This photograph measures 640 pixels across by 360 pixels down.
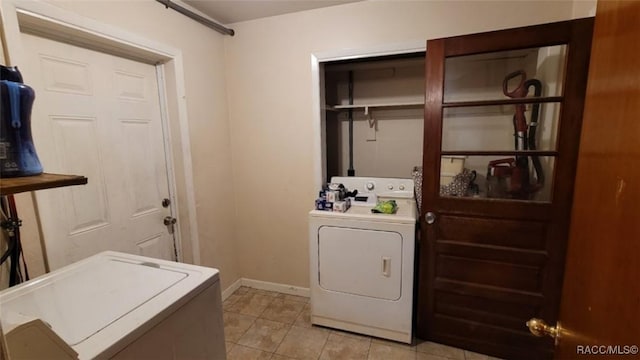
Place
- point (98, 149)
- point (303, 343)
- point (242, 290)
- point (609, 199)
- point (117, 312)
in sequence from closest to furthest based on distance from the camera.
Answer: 1. point (609, 199)
2. point (117, 312)
3. point (98, 149)
4. point (303, 343)
5. point (242, 290)

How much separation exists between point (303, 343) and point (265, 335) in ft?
1.02

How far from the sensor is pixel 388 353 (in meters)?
1.98

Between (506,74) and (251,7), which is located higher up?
(251,7)

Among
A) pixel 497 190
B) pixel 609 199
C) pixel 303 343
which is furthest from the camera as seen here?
pixel 303 343

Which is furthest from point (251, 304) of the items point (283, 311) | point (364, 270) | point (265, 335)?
point (364, 270)

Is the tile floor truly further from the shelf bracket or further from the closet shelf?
the closet shelf

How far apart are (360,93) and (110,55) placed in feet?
6.41

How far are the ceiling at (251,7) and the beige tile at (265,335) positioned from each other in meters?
2.51

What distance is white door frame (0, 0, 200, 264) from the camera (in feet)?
4.08

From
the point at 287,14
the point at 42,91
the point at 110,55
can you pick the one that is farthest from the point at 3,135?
the point at 287,14

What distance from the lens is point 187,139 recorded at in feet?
7.20

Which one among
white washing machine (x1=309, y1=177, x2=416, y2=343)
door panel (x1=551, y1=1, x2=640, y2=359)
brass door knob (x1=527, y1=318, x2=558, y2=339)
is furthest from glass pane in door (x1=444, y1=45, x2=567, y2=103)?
brass door knob (x1=527, y1=318, x2=558, y2=339)

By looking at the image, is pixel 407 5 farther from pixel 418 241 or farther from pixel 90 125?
pixel 90 125

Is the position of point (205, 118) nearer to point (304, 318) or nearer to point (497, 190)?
point (304, 318)
